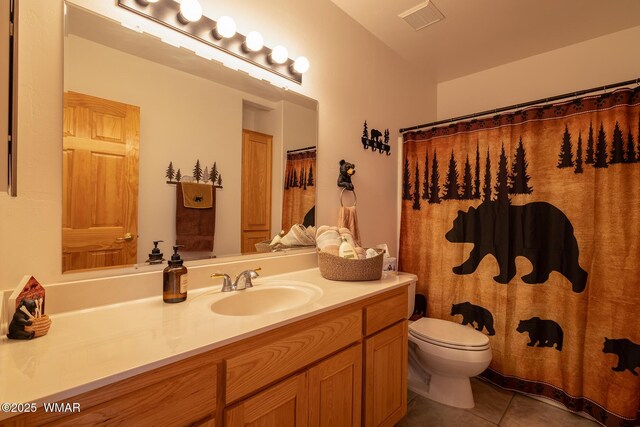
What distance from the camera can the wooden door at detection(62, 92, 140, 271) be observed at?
0.98m

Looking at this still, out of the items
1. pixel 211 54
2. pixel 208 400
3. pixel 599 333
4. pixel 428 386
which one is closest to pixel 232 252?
pixel 208 400

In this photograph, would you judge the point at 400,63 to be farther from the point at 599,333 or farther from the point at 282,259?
the point at 599,333

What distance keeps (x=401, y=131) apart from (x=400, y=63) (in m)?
0.57

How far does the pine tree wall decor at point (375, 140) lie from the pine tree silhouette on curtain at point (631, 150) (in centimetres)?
134

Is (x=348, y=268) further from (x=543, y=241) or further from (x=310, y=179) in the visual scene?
(x=543, y=241)

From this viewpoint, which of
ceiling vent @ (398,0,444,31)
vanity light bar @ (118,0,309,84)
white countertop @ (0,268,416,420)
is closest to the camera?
white countertop @ (0,268,416,420)

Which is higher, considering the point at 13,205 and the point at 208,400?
the point at 13,205

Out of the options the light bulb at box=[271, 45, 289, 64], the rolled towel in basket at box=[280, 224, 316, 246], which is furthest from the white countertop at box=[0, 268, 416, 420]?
the light bulb at box=[271, 45, 289, 64]

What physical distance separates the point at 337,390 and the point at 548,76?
2777 mm

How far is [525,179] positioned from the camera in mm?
1900

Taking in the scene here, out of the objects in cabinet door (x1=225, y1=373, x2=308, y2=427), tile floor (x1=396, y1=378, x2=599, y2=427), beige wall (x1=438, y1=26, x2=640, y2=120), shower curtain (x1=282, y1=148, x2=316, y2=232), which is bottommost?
tile floor (x1=396, y1=378, x2=599, y2=427)

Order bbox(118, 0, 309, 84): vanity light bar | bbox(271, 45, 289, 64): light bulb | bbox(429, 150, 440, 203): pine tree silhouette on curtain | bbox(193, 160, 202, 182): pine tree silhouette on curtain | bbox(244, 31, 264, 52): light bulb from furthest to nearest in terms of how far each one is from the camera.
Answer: bbox(429, 150, 440, 203): pine tree silhouette on curtain → bbox(271, 45, 289, 64): light bulb → bbox(244, 31, 264, 52): light bulb → bbox(193, 160, 202, 182): pine tree silhouette on curtain → bbox(118, 0, 309, 84): vanity light bar

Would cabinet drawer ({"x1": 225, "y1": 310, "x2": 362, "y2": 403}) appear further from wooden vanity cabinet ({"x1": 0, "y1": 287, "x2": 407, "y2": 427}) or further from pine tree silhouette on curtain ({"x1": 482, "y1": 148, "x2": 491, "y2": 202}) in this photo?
Answer: pine tree silhouette on curtain ({"x1": 482, "y1": 148, "x2": 491, "y2": 202})

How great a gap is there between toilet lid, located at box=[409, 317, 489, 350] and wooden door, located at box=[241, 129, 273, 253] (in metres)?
1.13
